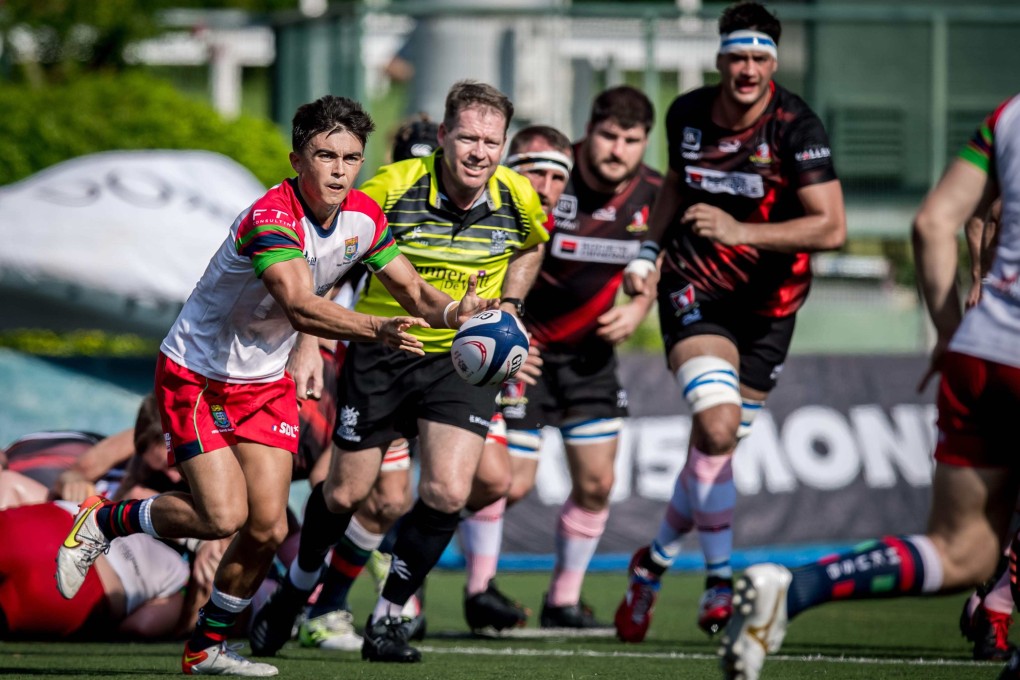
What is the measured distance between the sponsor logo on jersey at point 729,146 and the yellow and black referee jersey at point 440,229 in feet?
3.29

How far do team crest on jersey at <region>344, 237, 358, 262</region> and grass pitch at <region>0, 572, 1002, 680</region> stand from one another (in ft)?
5.00

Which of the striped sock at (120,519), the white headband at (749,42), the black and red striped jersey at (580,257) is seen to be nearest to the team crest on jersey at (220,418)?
the striped sock at (120,519)

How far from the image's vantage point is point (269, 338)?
5.42 metres

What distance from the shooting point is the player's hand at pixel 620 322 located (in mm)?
7152

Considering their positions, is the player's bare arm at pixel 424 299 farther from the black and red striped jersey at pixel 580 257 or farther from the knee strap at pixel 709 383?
the black and red striped jersey at pixel 580 257

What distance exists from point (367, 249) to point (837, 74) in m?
8.62

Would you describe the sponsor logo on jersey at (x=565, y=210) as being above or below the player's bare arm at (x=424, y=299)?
above

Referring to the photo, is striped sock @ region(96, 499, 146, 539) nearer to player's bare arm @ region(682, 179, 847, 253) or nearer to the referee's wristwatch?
the referee's wristwatch

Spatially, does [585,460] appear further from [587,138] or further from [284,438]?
[284,438]

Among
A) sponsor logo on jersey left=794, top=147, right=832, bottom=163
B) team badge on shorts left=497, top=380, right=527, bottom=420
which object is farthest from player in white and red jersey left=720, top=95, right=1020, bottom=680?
team badge on shorts left=497, top=380, right=527, bottom=420

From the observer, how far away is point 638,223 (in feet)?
25.1

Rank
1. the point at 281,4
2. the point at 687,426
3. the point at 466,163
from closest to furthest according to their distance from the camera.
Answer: the point at 466,163 < the point at 687,426 < the point at 281,4

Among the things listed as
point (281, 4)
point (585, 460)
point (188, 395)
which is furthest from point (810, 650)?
point (281, 4)

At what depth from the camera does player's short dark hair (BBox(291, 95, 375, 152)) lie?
5.28 metres
